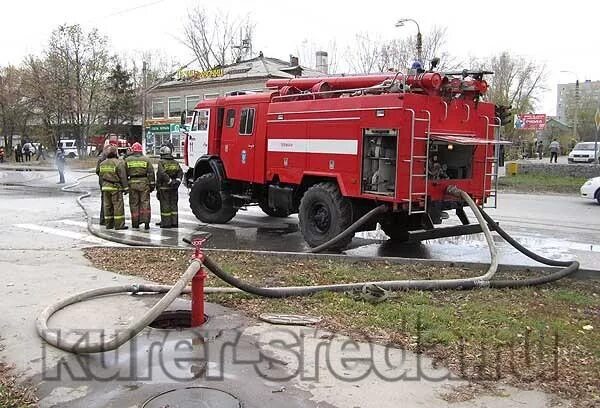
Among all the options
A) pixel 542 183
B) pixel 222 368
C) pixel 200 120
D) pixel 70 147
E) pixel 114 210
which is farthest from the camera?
pixel 70 147

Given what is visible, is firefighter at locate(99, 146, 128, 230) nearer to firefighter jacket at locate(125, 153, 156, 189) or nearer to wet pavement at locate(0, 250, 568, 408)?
firefighter jacket at locate(125, 153, 156, 189)

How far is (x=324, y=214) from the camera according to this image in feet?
31.6

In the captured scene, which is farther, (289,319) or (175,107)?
(175,107)

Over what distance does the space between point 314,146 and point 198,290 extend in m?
Answer: 4.90

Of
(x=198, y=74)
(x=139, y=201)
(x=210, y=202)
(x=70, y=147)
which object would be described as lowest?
(x=210, y=202)

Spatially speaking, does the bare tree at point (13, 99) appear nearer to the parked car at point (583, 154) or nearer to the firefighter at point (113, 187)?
the firefighter at point (113, 187)

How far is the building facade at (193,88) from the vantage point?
149 ft

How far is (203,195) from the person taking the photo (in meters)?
12.8

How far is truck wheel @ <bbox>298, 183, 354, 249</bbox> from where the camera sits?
9258 millimetres

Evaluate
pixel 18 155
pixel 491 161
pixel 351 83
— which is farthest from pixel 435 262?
pixel 18 155

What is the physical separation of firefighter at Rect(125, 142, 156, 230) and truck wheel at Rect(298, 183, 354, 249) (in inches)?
131

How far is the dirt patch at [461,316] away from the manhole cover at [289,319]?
12 centimetres

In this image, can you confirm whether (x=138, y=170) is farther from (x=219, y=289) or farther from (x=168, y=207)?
(x=219, y=289)

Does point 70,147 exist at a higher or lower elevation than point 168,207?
higher
